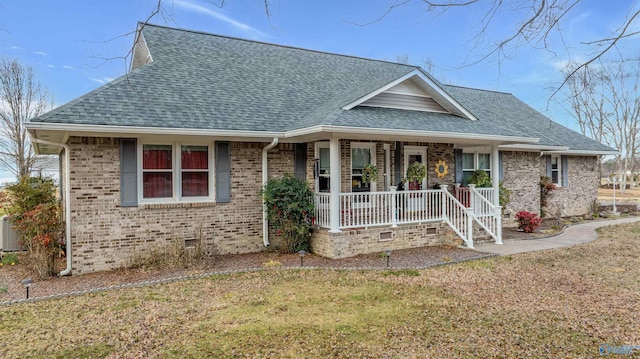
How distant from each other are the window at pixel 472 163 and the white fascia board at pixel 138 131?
7.56m

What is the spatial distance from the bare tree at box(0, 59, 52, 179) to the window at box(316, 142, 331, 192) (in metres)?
19.5

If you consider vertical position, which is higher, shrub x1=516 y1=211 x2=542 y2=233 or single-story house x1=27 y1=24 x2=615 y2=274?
single-story house x1=27 y1=24 x2=615 y2=274

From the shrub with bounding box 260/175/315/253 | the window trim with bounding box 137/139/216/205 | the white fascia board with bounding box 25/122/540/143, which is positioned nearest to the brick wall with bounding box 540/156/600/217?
the white fascia board with bounding box 25/122/540/143

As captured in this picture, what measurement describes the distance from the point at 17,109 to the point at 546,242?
2657cm

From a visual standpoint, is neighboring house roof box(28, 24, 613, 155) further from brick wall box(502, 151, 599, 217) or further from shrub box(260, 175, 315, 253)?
brick wall box(502, 151, 599, 217)

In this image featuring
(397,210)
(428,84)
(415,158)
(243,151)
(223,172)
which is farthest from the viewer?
(415,158)

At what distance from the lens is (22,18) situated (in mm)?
4391

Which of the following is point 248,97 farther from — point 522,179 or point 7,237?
point 522,179

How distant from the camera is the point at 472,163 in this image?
1440 cm

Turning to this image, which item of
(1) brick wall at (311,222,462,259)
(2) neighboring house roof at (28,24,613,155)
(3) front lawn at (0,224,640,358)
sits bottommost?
(3) front lawn at (0,224,640,358)

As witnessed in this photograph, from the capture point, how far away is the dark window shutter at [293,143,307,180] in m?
10.6

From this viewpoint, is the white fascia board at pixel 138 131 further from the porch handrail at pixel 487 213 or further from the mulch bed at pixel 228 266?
the porch handrail at pixel 487 213

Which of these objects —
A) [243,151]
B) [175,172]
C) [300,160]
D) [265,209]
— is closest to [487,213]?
[300,160]

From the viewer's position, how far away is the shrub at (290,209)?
31.7 feet
